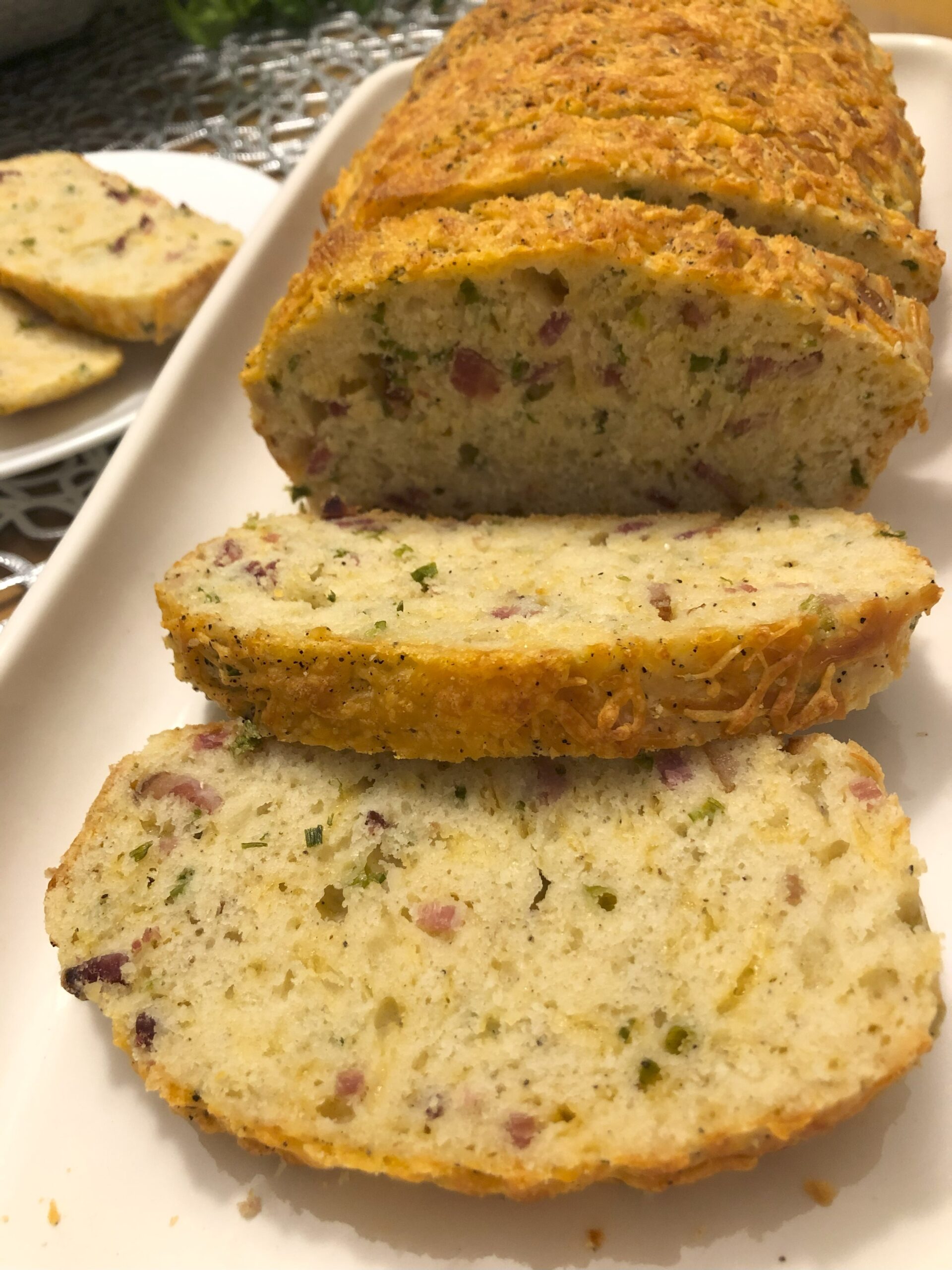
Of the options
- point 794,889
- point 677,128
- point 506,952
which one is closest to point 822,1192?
point 794,889

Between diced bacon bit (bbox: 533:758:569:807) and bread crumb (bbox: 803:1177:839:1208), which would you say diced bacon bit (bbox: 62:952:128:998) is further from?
bread crumb (bbox: 803:1177:839:1208)

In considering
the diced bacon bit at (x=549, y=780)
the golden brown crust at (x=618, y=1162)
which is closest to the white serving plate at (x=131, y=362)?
the diced bacon bit at (x=549, y=780)

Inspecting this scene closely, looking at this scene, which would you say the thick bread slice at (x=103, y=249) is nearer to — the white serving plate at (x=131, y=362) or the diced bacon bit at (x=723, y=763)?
the white serving plate at (x=131, y=362)

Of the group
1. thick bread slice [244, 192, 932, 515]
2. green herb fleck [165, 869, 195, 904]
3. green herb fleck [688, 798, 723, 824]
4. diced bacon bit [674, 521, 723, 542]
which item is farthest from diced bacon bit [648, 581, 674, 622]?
green herb fleck [165, 869, 195, 904]

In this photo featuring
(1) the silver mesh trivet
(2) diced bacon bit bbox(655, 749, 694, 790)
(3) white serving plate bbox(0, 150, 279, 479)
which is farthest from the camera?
(1) the silver mesh trivet

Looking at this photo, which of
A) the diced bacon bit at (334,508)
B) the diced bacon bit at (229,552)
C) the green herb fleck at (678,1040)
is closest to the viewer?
the green herb fleck at (678,1040)

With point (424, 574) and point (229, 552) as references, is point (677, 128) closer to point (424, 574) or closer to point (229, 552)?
point (424, 574)

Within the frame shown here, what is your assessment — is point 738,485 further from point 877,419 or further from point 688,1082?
point 688,1082
